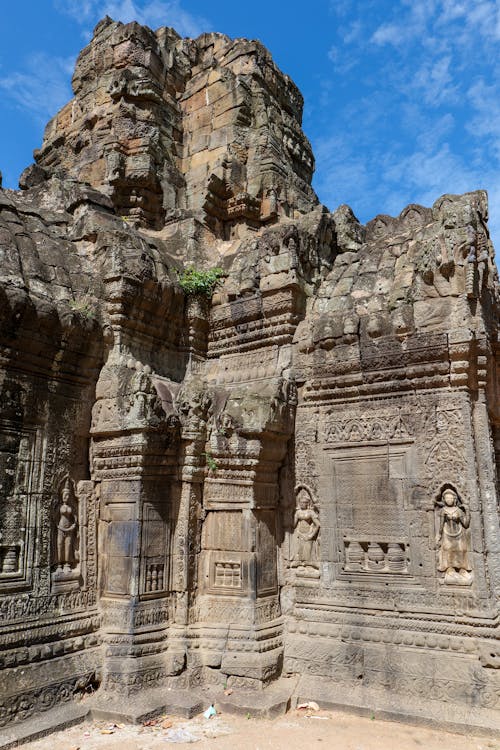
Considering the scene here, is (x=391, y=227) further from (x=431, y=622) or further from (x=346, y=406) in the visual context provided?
(x=431, y=622)

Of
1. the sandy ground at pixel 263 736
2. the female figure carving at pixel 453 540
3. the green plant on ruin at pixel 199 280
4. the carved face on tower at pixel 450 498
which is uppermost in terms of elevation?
the green plant on ruin at pixel 199 280

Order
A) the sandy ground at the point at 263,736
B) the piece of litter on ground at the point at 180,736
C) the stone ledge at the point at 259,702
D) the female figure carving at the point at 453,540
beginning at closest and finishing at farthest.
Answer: the sandy ground at the point at 263,736 < the piece of litter on ground at the point at 180,736 < the stone ledge at the point at 259,702 < the female figure carving at the point at 453,540

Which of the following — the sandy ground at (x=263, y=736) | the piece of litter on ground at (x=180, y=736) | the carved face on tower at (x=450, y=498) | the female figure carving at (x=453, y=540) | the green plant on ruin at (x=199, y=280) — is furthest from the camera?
the green plant on ruin at (x=199, y=280)

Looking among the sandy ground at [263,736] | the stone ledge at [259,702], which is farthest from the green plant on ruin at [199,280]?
the sandy ground at [263,736]

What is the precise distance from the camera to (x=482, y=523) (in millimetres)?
6820

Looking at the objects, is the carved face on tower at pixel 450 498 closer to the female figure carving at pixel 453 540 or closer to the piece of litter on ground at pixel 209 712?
the female figure carving at pixel 453 540

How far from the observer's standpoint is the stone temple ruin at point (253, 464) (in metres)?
6.73

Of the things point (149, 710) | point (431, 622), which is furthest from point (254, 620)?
point (431, 622)

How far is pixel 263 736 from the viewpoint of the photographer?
6141 mm

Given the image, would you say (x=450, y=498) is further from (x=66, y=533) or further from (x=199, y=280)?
(x=199, y=280)

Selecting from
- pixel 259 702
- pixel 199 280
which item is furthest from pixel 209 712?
pixel 199 280

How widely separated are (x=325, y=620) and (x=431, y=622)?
134 cm

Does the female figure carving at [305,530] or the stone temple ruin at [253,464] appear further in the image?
the female figure carving at [305,530]

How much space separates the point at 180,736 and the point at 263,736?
0.83 m
